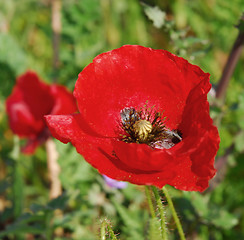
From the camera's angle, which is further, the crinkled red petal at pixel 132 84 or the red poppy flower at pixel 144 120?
the crinkled red petal at pixel 132 84

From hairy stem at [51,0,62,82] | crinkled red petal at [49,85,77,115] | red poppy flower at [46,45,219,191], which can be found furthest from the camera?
hairy stem at [51,0,62,82]

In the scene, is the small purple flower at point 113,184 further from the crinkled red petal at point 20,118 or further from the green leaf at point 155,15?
the green leaf at point 155,15

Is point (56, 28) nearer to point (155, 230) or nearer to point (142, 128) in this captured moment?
point (142, 128)

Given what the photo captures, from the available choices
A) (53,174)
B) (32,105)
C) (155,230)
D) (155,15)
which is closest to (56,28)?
(32,105)

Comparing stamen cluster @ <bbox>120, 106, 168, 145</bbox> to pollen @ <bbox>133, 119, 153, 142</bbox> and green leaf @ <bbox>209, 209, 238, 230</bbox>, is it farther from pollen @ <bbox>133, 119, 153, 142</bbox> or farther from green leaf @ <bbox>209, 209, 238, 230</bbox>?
green leaf @ <bbox>209, 209, 238, 230</bbox>

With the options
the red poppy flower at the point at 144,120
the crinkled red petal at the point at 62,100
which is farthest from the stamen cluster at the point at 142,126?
the crinkled red petal at the point at 62,100

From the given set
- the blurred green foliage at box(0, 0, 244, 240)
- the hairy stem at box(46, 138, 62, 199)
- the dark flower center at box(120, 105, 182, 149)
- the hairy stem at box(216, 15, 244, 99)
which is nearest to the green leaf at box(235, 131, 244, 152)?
the blurred green foliage at box(0, 0, 244, 240)

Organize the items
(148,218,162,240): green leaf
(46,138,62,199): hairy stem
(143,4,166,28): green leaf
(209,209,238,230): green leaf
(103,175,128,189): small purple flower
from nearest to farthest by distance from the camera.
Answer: (148,218,162,240): green leaf → (143,4,166,28): green leaf → (209,209,238,230): green leaf → (103,175,128,189): small purple flower → (46,138,62,199): hairy stem
